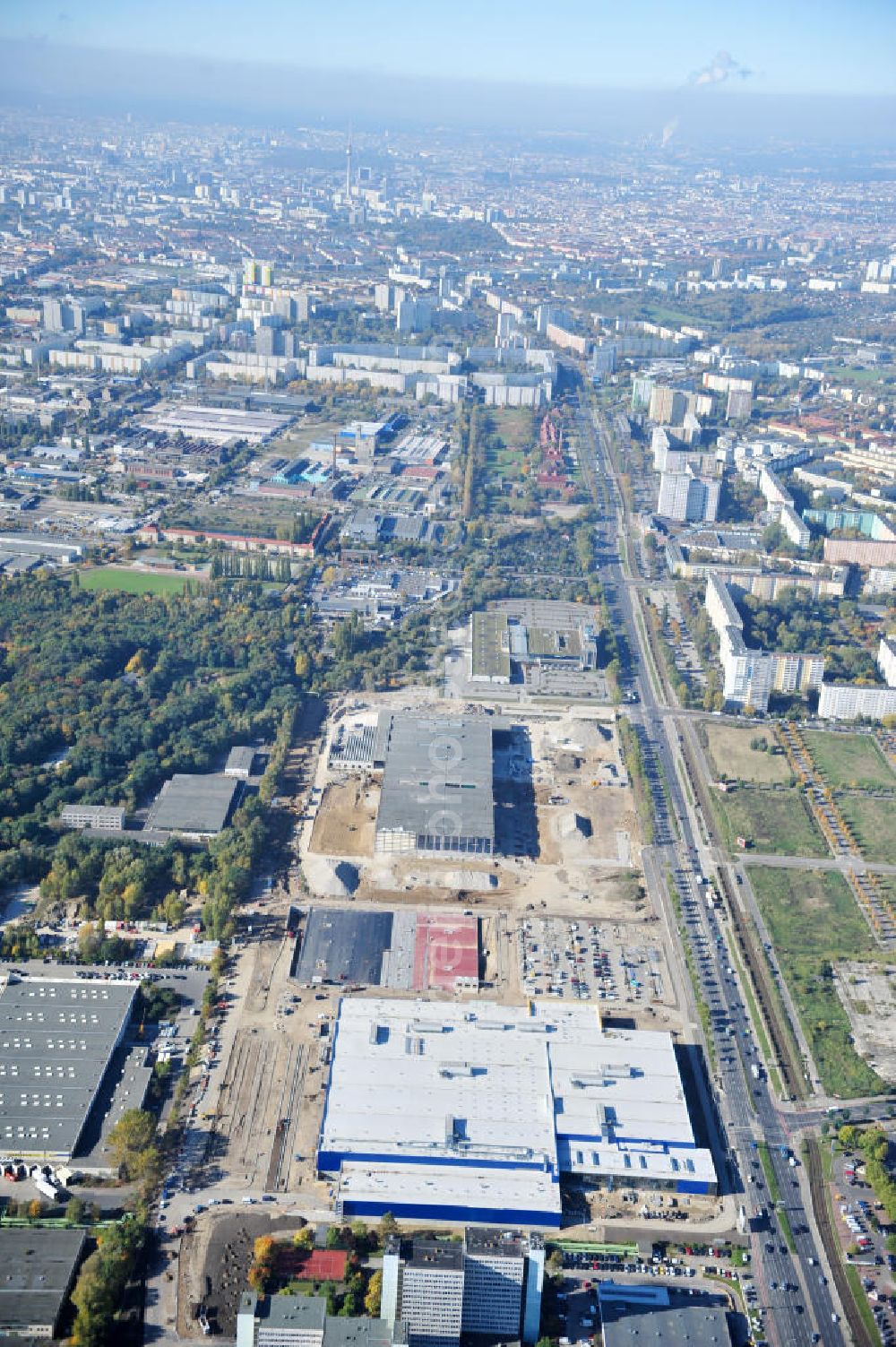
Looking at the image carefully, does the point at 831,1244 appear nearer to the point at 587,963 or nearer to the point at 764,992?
the point at 764,992

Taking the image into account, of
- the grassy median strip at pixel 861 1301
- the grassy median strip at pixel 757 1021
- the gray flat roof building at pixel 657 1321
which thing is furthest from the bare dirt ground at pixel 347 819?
the grassy median strip at pixel 861 1301

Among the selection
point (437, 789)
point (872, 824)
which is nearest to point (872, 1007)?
point (872, 824)

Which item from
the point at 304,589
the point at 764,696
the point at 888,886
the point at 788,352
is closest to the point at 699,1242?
the point at 888,886

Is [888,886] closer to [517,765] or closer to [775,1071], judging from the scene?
[775,1071]

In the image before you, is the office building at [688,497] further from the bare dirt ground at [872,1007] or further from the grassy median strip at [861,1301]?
the grassy median strip at [861,1301]

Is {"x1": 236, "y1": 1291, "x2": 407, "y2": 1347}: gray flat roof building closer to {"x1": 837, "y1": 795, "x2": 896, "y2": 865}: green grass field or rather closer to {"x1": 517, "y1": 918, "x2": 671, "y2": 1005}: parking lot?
{"x1": 517, "y1": 918, "x2": 671, "y2": 1005}: parking lot
